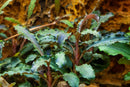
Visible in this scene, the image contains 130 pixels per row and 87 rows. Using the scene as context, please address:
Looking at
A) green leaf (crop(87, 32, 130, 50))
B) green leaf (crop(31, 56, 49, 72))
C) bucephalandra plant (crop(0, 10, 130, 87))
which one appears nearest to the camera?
green leaf (crop(31, 56, 49, 72))

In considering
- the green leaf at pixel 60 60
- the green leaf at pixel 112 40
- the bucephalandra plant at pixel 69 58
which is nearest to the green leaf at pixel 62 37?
the bucephalandra plant at pixel 69 58

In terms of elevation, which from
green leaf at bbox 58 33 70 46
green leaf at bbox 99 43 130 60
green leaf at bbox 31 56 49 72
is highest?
green leaf at bbox 58 33 70 46

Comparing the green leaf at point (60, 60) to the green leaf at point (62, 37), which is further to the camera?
the green leaf at point (62, 37)

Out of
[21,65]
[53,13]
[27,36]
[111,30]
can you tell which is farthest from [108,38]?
[53,13]

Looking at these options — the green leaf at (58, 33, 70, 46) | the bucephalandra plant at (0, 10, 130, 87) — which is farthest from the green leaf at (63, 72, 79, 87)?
the green leaf at (58, 33, 70, 46)

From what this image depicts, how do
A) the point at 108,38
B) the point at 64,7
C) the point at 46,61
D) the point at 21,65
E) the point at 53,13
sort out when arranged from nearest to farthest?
the point at 46,61 → the point at 108,38 → the point at 21,65 → the point at 64,7 → the point at 53,13

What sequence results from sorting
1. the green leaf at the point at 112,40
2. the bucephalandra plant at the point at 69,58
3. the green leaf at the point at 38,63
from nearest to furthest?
the green leaf at the point at 38,63, the bucephalandra plant at the point at 69,58, the green leaf at the point at 112,40

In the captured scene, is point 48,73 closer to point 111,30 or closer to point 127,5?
point 111,30

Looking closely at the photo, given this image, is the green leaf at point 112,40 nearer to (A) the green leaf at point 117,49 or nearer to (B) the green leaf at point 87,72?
(A) the green leaf at point 117,49

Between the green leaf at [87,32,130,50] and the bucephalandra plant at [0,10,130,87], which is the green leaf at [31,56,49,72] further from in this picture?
the green leaf at [87,32,130,50]
